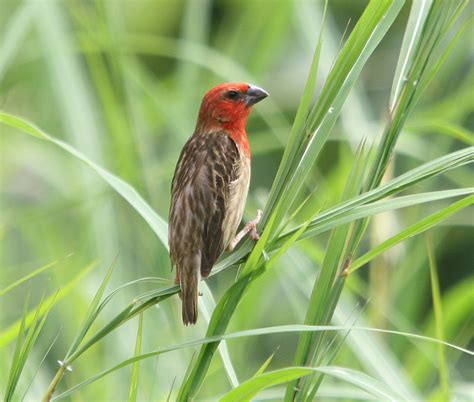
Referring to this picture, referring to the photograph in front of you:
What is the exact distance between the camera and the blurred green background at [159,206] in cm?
307

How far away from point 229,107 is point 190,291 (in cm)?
81

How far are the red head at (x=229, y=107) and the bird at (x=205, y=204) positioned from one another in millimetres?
12

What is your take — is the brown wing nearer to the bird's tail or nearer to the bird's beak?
the bird's tail

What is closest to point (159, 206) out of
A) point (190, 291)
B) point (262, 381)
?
point (190, 291)

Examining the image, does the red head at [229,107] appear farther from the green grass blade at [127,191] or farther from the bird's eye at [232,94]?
the green grass blade at [127,191]

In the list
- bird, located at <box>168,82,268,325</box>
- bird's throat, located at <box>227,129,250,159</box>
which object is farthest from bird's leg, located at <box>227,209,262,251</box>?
bird's throat, located at <box>227,129,250,159</box>

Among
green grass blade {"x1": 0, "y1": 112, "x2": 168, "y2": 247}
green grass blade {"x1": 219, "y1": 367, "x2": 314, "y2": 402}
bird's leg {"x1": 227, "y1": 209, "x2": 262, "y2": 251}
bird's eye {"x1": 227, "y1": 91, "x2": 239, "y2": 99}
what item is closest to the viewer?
green grass blade {"x1": 219, "y1": 367, "x2": 314, "y2": 402}

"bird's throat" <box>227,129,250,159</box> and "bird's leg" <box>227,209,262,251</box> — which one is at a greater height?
"bird's throat" <box>227,129,250,159</box>

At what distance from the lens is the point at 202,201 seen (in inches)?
101

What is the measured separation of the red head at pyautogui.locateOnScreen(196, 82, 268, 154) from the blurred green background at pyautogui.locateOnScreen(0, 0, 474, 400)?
319mm

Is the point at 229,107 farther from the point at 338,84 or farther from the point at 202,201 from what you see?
the point at 338,84

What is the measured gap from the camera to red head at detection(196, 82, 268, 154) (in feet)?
9.57

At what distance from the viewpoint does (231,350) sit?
326 cm

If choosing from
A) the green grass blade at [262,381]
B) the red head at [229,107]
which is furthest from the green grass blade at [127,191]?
the red head at [229,107]
